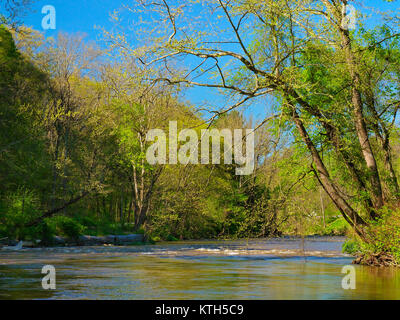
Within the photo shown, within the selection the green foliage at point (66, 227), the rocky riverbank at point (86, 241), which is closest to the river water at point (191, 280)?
the rocky riverbank at point (86, 241)

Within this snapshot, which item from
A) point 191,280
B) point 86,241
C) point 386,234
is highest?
point 386,234

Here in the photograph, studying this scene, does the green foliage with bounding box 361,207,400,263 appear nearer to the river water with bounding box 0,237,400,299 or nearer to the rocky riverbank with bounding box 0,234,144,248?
the river water with bounding box 0,237,400,299

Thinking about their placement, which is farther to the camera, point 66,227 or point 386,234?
point 66,227

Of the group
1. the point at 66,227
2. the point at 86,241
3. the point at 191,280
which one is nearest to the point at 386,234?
the point at 191,280

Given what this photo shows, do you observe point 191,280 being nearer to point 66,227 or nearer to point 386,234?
point 386,234

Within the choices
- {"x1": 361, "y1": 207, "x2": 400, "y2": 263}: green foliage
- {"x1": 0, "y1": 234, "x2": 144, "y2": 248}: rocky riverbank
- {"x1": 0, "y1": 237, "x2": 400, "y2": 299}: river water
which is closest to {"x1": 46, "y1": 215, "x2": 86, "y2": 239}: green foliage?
{"x1": 0, "y1": 234, "x2": 144, "y2": 248}: rocky riverbank

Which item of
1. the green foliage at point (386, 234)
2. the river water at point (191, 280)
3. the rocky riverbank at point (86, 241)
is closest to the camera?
the river water at point (191, 280)

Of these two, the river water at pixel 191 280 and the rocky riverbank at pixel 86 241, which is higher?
the river water at pixel 191 280

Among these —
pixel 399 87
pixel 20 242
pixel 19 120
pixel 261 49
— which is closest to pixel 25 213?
pixel 20 242

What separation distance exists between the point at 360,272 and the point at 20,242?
61.4 ft

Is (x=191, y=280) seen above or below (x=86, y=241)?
above

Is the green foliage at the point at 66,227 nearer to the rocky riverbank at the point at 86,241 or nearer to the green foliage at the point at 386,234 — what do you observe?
the rocky riverbank at the point at 86,241

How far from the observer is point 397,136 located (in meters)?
19.8
